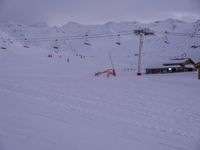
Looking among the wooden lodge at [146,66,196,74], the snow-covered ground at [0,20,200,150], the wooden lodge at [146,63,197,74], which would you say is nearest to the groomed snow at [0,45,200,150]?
the snow-covered ground at [0,20,200,150]

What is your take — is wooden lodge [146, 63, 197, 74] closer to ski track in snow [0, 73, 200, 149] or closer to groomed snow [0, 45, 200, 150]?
ski track in snow [0, 73, 200, 149]

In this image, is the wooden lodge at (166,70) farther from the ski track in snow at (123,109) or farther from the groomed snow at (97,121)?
the groomed snow at (97,121)

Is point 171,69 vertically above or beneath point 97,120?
beneath

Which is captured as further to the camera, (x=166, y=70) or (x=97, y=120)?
(x=166, y=70)

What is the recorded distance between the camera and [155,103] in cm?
1405

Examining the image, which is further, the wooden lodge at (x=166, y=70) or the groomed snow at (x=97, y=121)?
the wooden lodge at (x=166, y=70)

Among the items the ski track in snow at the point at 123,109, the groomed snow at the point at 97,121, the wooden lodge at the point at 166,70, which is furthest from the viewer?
the wooden lodge at the point at 166,70

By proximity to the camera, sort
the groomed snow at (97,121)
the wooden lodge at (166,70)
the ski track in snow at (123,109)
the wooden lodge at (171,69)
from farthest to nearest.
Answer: the wooden lodge at (171,69)
the wooden lodge at (166,70)
the ski track in snow at (123,109)
the groomed snow at (97,121)

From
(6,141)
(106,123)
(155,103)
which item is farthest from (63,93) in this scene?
(6,141)

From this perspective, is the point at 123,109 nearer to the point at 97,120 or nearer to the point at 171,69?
the point at 97,120

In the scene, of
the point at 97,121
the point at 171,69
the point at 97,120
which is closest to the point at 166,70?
the point at 171,69

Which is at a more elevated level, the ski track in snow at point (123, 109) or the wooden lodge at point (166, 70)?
the ski track in snow at point (123, 109)

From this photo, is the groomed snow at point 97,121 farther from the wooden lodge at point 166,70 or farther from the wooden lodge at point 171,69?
the wooden lodge at point 171,69

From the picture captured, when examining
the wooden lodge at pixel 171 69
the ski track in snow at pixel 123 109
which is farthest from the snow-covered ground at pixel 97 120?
the wooden lodge at pixel 171 69
